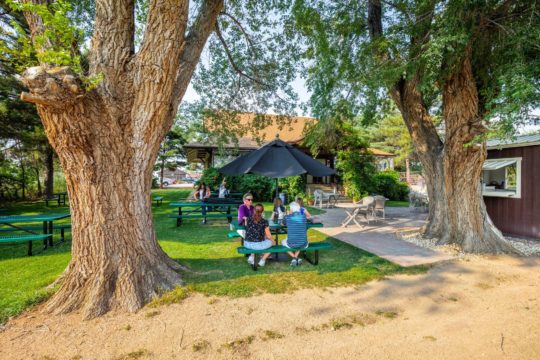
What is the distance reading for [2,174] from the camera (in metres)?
17.6

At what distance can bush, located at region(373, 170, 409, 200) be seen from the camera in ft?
64.3

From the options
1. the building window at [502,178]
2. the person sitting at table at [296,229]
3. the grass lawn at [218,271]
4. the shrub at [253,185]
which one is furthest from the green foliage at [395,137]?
the person sitting at table at [296,229]

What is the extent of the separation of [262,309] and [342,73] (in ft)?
24.3

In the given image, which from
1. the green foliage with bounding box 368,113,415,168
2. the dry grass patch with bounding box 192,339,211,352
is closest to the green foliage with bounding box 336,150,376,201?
the dry grass patch with bounding box 192,339,211,352

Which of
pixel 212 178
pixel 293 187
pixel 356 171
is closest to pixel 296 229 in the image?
pixel 293 187

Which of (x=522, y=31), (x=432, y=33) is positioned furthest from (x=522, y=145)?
(x=432, y=33)

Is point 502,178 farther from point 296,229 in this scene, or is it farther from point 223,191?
point 223,191

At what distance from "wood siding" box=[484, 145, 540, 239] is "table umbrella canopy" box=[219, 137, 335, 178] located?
658 centimetres

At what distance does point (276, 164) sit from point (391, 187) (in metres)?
16.4

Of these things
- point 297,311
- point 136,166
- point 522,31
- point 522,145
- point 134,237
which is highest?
point 522,31

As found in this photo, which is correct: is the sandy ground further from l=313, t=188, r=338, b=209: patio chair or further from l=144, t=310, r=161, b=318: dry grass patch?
l=313, t=188, r=338, b=209: patio chair

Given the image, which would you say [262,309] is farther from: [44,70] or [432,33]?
[432,33]

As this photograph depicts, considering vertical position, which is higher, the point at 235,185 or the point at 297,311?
the point at 235,185

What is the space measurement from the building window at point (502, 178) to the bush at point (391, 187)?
8.34m
